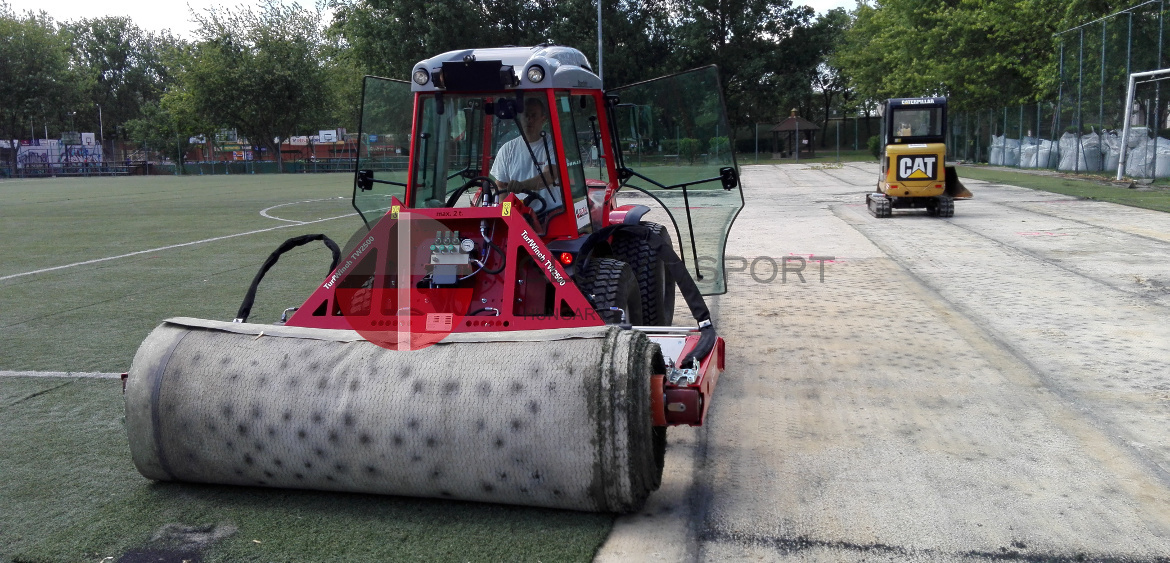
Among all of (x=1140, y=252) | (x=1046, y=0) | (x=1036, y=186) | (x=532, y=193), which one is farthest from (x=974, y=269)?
(x=1046, y=0)

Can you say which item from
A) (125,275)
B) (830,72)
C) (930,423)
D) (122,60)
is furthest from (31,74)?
(930,423)

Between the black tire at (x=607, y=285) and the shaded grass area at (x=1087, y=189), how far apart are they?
1569 cm

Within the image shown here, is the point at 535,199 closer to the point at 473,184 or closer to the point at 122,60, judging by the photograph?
the point at 473,184

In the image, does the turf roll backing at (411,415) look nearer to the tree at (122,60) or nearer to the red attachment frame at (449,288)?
the red attachment frame at (449,288)

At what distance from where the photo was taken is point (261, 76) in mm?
64375

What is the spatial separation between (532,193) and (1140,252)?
388 inches

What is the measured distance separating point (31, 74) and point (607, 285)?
264 ft

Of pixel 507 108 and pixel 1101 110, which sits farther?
pixel 1101 110

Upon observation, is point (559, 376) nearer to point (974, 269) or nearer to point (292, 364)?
point (292, 364)

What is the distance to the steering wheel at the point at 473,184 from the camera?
5.84m

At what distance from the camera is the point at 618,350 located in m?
4.09

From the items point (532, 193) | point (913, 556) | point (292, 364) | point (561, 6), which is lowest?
point (913, 556)

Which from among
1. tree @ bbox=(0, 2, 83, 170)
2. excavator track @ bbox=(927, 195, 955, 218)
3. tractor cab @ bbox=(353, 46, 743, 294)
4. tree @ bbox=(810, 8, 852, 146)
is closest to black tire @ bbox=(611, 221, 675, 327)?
tractor cab @ bbox=(353, 46, 743, 294)

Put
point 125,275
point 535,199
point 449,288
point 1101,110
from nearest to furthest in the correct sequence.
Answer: point 449,288
point 535,199
point 125,275
point 1101,110
